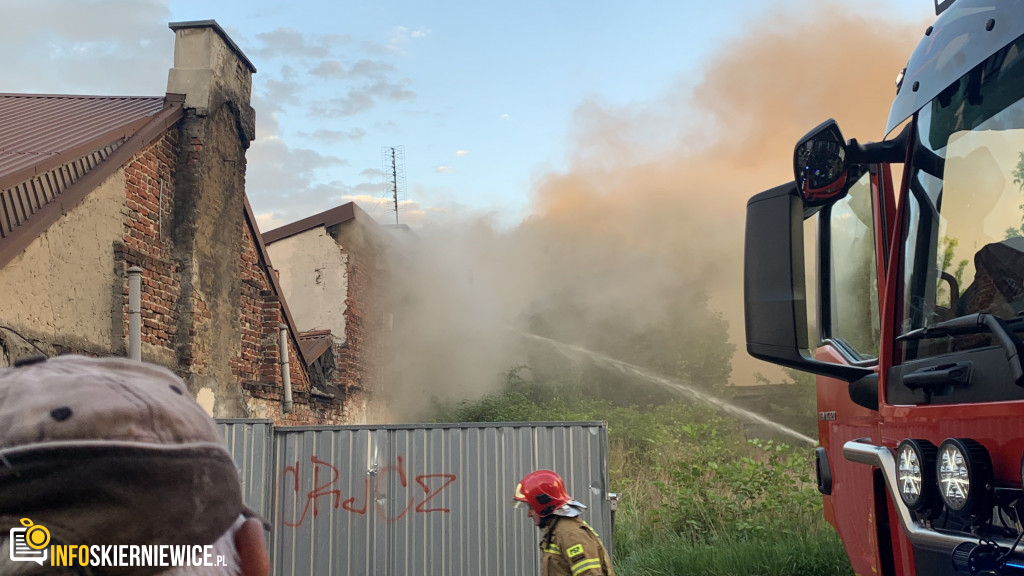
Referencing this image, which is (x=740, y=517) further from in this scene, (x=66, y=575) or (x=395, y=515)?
(x=66, y=575)

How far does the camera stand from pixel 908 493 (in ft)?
7.02

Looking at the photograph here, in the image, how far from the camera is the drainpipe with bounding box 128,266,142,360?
312 inches

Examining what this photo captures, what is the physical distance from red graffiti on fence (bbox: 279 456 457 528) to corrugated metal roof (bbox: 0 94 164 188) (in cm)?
352

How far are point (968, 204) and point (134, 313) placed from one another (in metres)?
7.48

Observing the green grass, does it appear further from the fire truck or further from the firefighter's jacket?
the fire truck

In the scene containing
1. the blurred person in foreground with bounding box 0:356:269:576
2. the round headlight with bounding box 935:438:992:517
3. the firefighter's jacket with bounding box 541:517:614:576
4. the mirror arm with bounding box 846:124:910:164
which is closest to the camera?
the blurred person in foreground with bounding box 0:356:269:576

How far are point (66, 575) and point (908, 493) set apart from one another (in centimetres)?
195

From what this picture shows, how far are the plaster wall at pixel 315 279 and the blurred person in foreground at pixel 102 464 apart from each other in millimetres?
14856

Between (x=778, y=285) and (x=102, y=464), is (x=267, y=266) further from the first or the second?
(x=102, y=464)

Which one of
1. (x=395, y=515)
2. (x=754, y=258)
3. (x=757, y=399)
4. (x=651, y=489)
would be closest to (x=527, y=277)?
(x=757, y=399)

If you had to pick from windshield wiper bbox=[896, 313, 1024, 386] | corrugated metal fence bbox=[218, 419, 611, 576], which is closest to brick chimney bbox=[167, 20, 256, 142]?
corrugated metal fence bbox=[218, 419, 611, 576]

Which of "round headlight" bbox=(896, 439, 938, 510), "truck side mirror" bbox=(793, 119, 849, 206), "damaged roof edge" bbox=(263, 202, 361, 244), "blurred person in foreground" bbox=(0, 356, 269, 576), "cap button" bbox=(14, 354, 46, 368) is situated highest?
"damaged roof edge" bbox=(263, 202, 361, 244)

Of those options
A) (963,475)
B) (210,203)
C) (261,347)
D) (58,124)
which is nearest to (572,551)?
(963,475)

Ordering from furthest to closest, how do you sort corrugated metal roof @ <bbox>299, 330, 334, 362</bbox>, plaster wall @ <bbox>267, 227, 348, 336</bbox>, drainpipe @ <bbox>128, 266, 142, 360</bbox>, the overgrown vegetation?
1. plaster wall @ <bbox>267, 227, 348, 336</bbox>
2. corrugated metal roof @ <bbox>299, 330, 334, 362</bbox>
3. drainpipe @ <bbox>128, 266, 142, 360</bbox>
4. the overgrown vegetation
